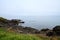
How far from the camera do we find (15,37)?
19.2 meters

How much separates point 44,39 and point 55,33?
4.23 meters

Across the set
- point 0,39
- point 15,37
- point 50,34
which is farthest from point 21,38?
point 50,34

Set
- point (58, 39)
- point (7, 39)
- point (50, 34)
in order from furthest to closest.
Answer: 1. point (50, 34)
2. point (58, 39)
3. point (7, 39)

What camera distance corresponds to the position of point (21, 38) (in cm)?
1906

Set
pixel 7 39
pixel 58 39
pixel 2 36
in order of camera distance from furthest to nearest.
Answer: pixel 58 39, pixel 2 36, pixel 7 39

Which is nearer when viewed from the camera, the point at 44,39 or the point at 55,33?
the point at 44,39

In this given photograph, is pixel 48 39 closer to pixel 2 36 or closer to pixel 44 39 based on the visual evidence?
pixel 44 39

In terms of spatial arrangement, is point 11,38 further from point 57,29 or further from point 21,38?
point 57,29

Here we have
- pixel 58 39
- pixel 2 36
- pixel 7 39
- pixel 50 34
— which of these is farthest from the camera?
pixel 50 34

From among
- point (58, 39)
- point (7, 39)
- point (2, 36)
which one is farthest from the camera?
point (58, 39)

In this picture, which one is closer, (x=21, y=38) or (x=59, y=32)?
(x=21, y=38)

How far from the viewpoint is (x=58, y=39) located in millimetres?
22281

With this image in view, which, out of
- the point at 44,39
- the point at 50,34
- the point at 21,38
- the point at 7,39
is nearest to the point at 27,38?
the point at 21,38

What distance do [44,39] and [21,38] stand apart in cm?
404
